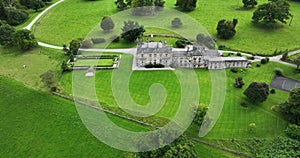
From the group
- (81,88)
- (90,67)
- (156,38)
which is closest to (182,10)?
(156,38)

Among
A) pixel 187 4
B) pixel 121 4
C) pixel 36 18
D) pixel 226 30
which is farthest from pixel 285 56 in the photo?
pixel 36 18

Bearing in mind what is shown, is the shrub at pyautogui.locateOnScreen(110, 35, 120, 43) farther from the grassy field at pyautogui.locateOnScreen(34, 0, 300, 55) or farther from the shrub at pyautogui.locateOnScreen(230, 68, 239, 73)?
the shrub at pyautogui.locateOnScreen(230, 68, 239, 73)

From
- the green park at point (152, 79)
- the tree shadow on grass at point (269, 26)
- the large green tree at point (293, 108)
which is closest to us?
the green park at point (152, 79)

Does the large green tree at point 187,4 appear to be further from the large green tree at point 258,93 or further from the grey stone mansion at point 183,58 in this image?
the large green tree at point 258,93

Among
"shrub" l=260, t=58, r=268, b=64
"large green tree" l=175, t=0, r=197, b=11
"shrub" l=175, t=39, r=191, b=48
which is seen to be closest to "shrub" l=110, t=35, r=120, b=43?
"shrub" l=175, t=39, r=191, b=48

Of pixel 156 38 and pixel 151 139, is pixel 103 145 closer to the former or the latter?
pixel 151 139

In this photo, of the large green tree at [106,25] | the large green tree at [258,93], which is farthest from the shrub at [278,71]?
the large green tree at [106,25]
